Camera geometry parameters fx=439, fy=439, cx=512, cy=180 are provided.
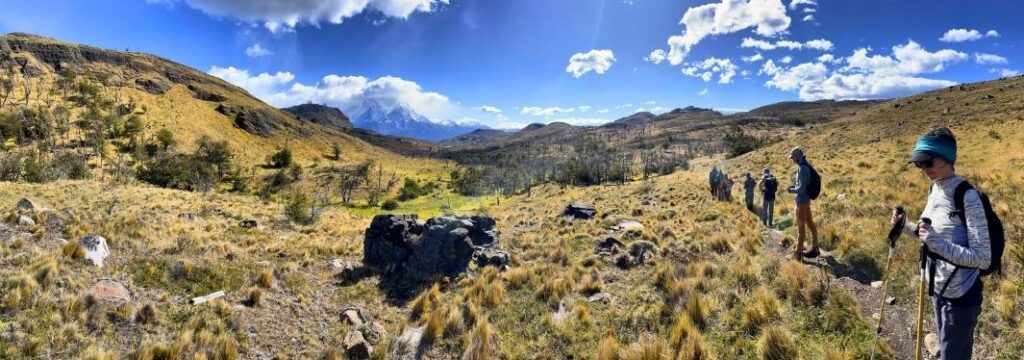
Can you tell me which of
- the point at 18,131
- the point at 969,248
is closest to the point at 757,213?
the point at 969,248

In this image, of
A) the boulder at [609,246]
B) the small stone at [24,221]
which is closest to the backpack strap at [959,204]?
the boulder at [609,246]

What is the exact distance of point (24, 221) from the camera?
11.5 m

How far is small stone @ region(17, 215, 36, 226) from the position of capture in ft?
37.3

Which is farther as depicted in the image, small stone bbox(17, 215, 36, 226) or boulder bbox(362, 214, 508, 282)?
boulder bbox(362, 214, 508, 282)

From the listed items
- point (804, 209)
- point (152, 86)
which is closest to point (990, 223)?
point (804, 209)

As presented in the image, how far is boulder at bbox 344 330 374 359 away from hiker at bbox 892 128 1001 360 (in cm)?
772

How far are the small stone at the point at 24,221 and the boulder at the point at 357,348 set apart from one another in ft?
33.4

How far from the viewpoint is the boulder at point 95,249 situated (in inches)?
374

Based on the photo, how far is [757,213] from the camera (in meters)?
16.6

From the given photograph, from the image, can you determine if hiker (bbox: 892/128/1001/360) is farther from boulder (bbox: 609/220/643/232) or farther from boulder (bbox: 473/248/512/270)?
boulder (bbox: 609/220/643/232)

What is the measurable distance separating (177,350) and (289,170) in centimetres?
8732

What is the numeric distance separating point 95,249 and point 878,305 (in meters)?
15.4

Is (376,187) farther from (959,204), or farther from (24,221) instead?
(959,204)

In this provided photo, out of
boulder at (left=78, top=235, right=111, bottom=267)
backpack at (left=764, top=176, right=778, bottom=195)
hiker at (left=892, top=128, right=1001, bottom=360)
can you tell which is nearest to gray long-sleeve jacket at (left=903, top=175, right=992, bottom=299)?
hiker at (left=892, top=128, right=1001, bottom=360)
